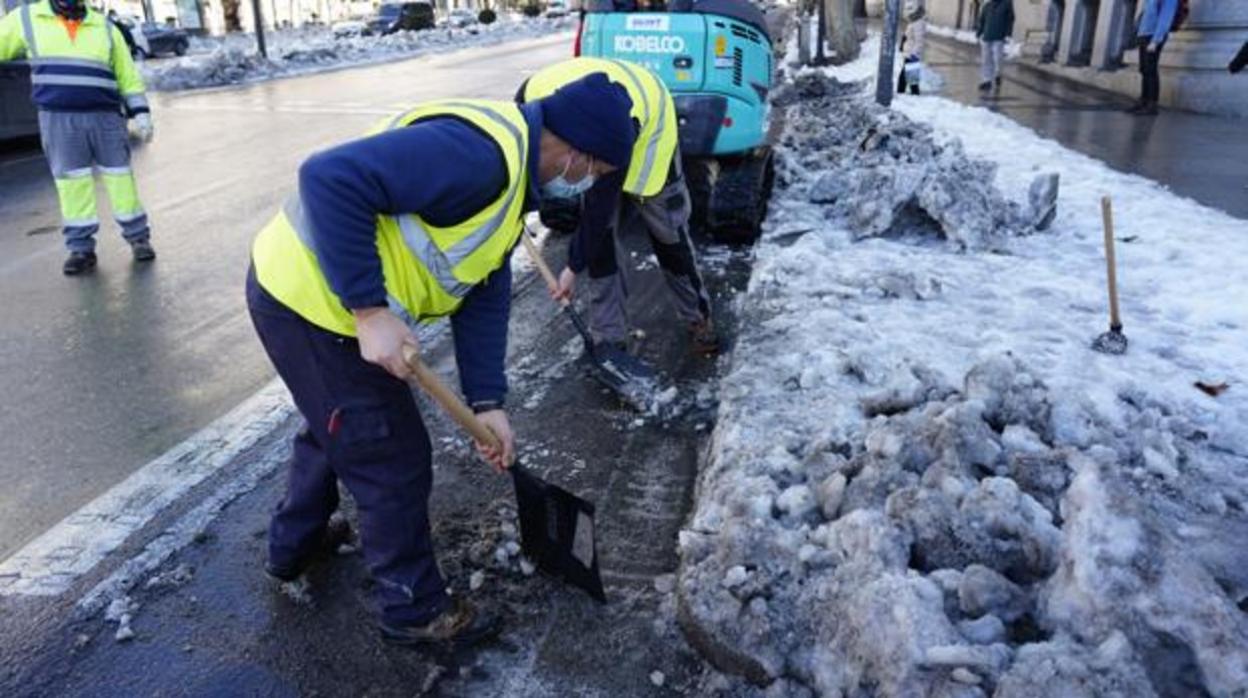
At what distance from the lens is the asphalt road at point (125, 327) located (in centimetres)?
379

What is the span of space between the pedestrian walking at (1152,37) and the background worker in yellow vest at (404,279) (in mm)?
12070

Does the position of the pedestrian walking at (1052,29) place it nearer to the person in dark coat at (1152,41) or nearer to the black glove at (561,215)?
the person in dark coat at (1152,41)

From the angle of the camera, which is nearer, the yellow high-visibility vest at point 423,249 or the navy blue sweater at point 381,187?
the navy blue sweater at point 381,187

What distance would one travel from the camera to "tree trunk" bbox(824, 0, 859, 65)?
19688 mm

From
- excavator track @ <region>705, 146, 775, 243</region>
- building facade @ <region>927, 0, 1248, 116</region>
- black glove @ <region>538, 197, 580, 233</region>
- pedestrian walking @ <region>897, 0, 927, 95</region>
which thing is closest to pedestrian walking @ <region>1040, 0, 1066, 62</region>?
building facade @ <region>927, 0, 1248, 116</region>

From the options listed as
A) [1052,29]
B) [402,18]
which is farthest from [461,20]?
[1052,29]

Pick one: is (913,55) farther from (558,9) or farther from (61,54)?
(558,9)

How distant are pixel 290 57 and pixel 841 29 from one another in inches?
579

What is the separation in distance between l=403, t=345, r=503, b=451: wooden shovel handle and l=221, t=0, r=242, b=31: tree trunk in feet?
175

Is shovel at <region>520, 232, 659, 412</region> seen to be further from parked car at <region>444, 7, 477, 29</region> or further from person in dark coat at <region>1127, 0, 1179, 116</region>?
parked car at <region>444, 7, 477, 29</region>

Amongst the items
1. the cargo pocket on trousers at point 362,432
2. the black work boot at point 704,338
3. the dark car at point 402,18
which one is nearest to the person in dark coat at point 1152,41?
the black work boot at point 704,338

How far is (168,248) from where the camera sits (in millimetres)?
6871

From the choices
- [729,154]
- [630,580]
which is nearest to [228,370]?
[630,580]

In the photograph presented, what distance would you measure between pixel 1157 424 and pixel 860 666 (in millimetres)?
1849
